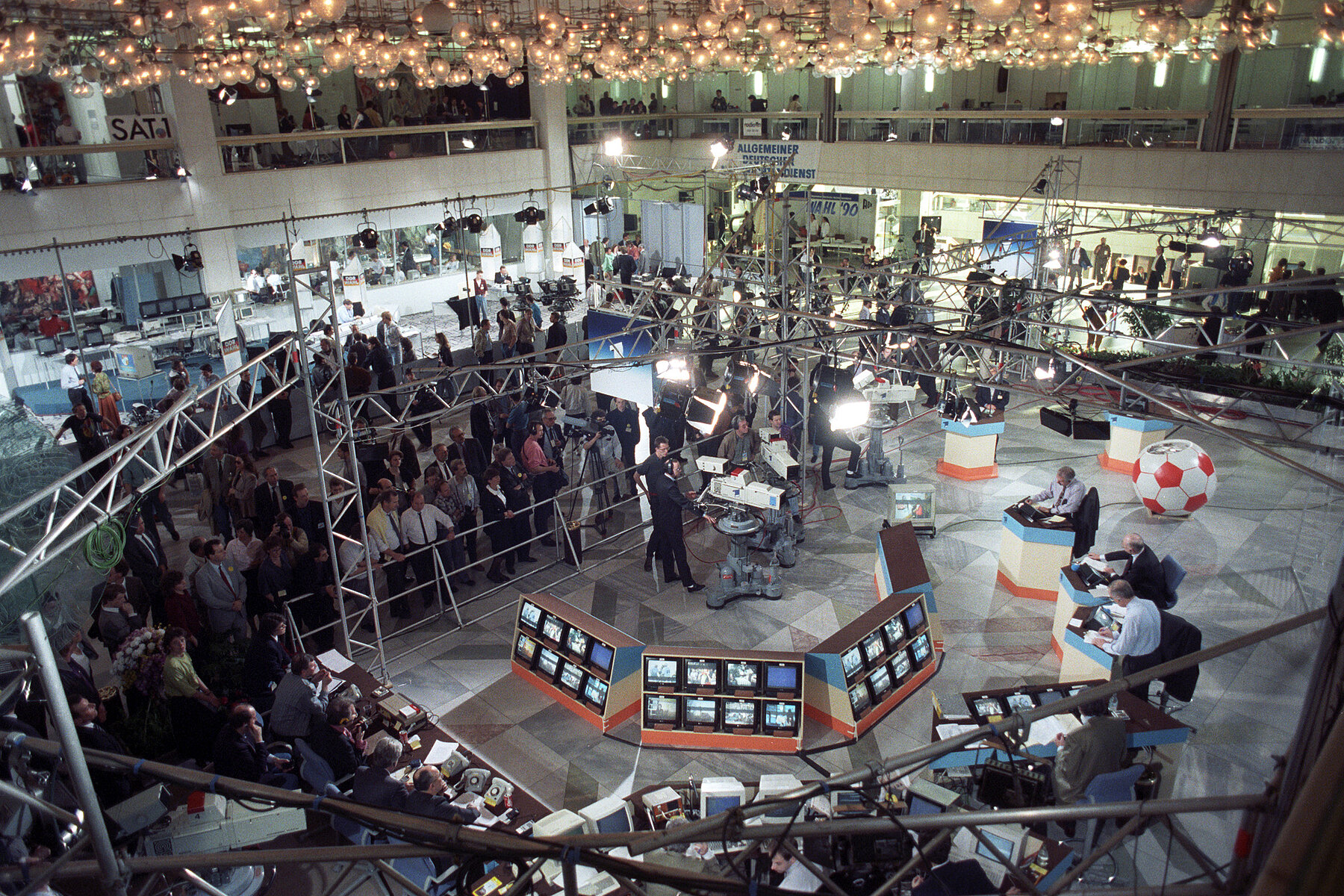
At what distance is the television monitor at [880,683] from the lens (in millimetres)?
7770

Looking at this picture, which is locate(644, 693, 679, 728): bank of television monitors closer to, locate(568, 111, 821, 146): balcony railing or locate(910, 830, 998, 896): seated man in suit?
locate(910, 830, 998, 896): seated man in suit

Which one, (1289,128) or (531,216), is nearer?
(1289,128)

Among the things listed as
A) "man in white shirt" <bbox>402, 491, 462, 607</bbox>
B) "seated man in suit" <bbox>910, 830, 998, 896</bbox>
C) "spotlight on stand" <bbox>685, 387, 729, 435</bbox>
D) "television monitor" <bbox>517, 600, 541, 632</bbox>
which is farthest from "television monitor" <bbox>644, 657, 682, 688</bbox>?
"spotlight on stand" <bbox>685, 387, 729, 435</bbox>

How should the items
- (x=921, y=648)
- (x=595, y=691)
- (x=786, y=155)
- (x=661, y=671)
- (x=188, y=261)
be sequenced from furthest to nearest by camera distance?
(x=786, y=155) < (x=188, y=261) < (x=921, y=648) < (x=595, y=691) < (x=661, y=671)

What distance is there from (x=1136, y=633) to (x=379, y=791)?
5568mm

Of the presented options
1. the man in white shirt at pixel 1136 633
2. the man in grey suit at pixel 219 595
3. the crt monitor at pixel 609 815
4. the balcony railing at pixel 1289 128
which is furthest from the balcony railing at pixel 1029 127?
the man in grey suit at pixel 219 595

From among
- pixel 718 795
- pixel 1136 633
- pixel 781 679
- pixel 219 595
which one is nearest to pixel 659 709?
pixel 781 679

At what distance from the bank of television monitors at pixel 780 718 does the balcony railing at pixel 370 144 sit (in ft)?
48.5

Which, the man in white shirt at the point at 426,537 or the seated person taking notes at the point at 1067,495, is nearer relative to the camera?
the man in white shirt at the point at 426,537

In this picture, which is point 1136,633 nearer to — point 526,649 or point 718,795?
point 718,795

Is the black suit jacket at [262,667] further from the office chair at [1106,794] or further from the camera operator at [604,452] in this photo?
the office chair at [1106,794]

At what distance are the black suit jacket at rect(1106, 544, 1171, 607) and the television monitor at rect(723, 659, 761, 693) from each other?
337 cm

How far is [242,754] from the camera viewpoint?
620 centimetres

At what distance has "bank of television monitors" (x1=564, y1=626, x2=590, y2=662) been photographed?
7926mm
